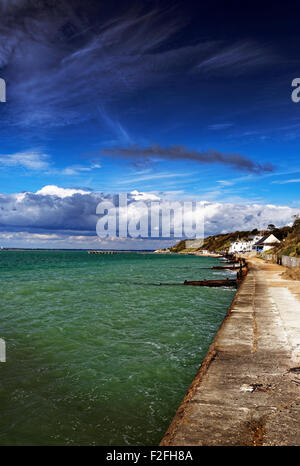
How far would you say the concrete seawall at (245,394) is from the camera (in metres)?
3.68

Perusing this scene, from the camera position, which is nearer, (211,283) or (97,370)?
(97,370)

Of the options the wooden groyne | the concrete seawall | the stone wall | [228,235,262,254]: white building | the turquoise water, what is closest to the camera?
the concrete seawall

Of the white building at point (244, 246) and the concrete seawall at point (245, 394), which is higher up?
the concrete seawall at point (245, 394)

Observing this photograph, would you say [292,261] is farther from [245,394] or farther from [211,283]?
[245,394]

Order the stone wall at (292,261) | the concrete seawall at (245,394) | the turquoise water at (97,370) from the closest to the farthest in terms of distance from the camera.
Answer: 1. the concrete seawall at (245,394)
2. the turquoise water at (97,370)
3. the stone wall at (292,261)

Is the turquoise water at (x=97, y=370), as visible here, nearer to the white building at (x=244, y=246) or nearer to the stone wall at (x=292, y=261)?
the stone wall at (x=292, y=261)

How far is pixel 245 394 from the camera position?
484 cm

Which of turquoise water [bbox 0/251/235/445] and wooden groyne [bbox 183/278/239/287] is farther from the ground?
turquoise water [bbox 0/251/235/445]

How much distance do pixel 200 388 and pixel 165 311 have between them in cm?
1065

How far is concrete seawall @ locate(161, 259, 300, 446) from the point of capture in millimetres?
3676
